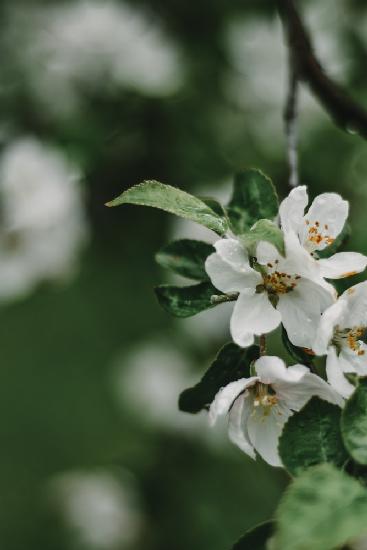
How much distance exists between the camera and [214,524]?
2764 millimetres

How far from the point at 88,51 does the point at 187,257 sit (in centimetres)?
187

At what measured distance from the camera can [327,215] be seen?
92 cm

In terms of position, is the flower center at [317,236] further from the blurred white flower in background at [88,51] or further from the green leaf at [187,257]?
the blurred white flower in background at [88,51]

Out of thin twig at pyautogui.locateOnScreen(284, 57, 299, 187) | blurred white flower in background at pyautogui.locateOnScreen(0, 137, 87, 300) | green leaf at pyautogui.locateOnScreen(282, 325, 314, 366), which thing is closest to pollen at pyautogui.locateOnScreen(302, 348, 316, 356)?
green leaf at pyautogui.locateOnScreen(282, 325, 314, 366)

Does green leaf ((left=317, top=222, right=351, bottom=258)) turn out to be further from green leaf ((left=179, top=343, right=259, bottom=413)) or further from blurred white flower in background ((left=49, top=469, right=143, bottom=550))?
blurred white flower in background ((left=49, top=469, right=143, bottom=550))

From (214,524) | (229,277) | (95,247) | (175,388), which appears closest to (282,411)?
(229,277)

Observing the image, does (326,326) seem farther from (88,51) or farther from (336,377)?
(88,51)

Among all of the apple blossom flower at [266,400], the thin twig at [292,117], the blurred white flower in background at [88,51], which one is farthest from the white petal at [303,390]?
the blurred white flower in background at [88,51]

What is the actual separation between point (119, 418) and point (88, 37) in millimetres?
1891

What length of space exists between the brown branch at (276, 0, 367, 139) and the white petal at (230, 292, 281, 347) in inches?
24.3

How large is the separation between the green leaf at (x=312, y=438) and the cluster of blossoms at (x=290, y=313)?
0.02 meters

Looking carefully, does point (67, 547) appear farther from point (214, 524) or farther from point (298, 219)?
point (298, 219)

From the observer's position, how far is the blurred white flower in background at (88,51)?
250cm

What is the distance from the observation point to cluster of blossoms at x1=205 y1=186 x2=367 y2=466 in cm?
81
